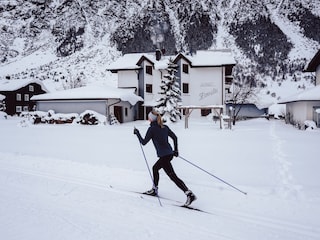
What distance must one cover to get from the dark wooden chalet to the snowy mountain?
31275mm

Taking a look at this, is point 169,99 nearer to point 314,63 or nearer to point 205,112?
point 205,112

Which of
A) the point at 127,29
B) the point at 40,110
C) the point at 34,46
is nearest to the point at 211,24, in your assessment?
the point at 127,29

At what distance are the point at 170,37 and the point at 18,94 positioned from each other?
3230 inches

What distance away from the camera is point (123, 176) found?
22.2ft

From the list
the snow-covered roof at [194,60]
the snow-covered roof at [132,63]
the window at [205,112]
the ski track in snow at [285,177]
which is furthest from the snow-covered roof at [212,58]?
the ski track in snow at [285,177]

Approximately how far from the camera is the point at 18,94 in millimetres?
48938

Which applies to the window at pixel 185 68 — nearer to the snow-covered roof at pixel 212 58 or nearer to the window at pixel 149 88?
the snow-covered roof at pixel 212 58

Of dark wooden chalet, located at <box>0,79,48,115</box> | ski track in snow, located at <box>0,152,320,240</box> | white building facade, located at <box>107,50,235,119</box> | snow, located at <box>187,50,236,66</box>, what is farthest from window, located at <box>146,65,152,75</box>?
dark wooden chalet, located at <box>0,79,48,115</box>

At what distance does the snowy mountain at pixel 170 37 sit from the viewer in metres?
98.5

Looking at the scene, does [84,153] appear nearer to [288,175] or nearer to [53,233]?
[53,233]

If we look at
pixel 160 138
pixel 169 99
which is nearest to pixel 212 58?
pixel 169 99

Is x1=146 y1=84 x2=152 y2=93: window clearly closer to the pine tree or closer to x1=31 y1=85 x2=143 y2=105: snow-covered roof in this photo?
x1=31 y1=85 x2=143 y2=105: snow-covered roof

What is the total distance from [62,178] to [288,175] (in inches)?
235

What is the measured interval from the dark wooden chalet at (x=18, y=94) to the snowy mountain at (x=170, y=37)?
3128 cm
